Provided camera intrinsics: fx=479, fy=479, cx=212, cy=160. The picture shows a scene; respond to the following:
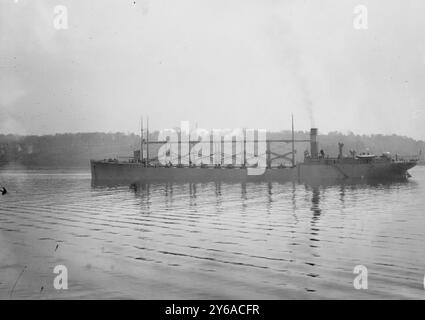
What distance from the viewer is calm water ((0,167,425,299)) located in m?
10.8

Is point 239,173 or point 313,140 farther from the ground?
point 313,140

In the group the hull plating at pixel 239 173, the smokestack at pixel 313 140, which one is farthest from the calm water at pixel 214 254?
the smokestack at pixel 313 140

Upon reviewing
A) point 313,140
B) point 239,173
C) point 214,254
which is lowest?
point 239,173

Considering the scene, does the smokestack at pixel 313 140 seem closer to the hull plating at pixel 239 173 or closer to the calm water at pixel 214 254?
the hull plating at pixel 239 173

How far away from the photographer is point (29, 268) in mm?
13203

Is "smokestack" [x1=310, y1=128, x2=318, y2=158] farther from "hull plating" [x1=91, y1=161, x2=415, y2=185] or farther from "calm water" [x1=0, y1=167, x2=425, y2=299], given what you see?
"calm water" [x1=0, y1=167, x2=425, y2=299]

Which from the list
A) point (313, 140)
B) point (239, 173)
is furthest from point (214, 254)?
point (239, 173)

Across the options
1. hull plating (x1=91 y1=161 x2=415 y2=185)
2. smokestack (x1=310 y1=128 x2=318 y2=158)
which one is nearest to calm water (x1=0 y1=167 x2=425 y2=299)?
hull plating (x1=91 y1=161 x2=415 y2=185)

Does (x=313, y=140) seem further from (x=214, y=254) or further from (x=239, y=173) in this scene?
(x=214, y=254)

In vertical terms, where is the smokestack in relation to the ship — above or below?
above

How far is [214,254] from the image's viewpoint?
15.0 m
